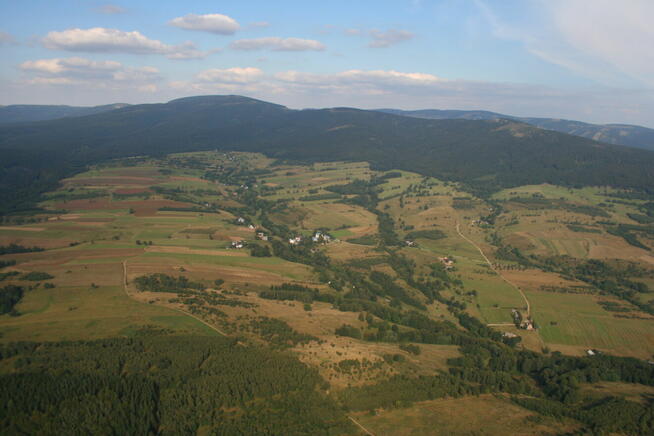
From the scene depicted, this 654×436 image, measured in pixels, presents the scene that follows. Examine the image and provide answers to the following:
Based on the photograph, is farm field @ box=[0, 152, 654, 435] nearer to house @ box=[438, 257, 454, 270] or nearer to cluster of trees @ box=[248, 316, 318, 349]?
cluster of trees @ box=[248, 316, 318, 349]

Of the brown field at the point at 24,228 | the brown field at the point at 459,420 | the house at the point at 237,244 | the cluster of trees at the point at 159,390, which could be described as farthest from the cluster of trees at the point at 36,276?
the brown field at the point at 459,420

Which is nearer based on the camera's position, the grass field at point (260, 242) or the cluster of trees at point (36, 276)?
the grass field at point (260, 242)

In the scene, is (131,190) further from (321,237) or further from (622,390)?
(622,390)

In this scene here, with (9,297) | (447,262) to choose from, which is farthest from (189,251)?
(447,262)

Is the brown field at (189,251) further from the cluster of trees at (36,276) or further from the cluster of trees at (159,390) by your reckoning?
the cluster of trees at (159,390)

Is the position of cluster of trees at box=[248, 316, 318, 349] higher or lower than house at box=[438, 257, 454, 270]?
higher

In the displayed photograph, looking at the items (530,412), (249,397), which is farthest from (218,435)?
(530,412)

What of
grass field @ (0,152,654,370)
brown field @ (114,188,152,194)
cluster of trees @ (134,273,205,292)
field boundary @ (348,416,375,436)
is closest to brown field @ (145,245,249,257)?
grass field @ (0,152,654,370)

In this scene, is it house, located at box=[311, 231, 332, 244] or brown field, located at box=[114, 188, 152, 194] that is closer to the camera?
house, located at box=[311, 231, 332, 244]
